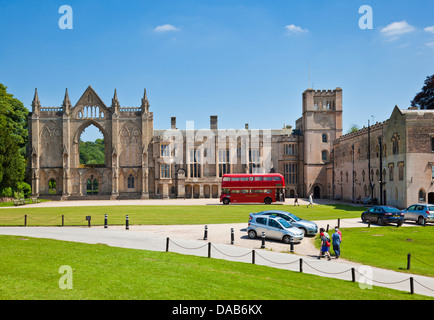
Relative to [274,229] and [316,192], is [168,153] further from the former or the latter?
[274,229]

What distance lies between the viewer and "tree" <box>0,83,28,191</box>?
56.2 metres

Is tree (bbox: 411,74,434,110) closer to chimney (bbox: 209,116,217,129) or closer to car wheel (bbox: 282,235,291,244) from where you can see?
chimney (bbox: 209,116,217,129)

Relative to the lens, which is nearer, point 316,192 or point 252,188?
point 252,188

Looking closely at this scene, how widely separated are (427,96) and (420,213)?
34.7 metres

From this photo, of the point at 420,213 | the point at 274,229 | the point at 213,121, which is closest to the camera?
the point at 274,229

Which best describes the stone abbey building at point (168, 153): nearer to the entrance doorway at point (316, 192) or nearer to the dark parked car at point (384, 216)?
the entrance doorway at point (316, 192)

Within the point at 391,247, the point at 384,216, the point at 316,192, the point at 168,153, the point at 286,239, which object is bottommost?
the point at 316,192

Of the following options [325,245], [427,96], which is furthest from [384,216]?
[427,96]

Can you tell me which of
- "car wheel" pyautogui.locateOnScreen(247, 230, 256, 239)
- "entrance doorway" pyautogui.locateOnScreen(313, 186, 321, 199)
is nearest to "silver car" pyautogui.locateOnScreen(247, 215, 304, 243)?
"car wheel" pyautogui.locateOnScreen(247, 230, 256, 239)

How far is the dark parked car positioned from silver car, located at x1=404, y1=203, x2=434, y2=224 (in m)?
1.69

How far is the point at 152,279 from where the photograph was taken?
12.3 m

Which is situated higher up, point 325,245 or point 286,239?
point 325,245

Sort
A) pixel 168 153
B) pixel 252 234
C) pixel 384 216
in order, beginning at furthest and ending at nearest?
pixel 168 153
pixel 384 216
pixel 252 234
